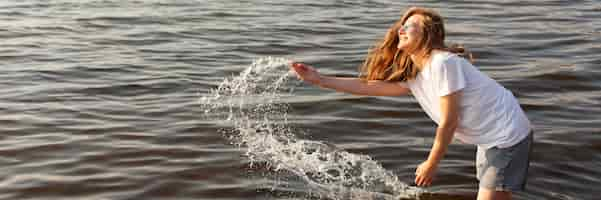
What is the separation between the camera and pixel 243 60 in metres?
10.2

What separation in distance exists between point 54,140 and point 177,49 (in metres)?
4.07

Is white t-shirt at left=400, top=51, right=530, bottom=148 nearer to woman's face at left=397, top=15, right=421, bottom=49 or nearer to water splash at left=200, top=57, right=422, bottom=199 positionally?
woman's face at left=397, top=15, right=421, bottom=49

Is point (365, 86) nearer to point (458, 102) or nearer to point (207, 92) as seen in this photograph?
point (458, 102)

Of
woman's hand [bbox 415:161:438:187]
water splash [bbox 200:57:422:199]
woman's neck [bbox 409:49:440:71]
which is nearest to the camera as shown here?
woman's neck [bbox 409:49:440:71]

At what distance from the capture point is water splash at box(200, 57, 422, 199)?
6023mm

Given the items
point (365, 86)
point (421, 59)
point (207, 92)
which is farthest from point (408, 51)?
point (207, 92)

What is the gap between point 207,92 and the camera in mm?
8680

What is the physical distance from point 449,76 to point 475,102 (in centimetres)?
23

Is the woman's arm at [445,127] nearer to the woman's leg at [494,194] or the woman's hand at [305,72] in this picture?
the woman's leg at [494,194]

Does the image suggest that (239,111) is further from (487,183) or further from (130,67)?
(487,183)

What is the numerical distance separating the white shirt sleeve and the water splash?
1169 millimetres

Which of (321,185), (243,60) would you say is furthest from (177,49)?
(321,185)

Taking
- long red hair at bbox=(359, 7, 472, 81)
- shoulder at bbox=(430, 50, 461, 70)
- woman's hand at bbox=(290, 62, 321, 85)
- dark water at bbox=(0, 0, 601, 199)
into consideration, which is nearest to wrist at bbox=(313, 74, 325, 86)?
woman's hand at bbox=(290, 62, 321, 85)

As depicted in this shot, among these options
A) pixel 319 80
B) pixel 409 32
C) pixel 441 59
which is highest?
pixel 409 32
